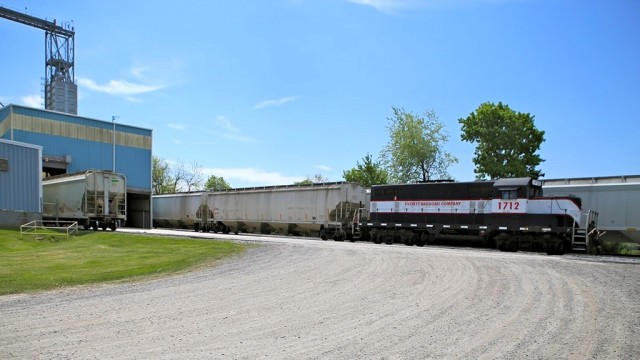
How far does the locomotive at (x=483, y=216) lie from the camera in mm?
21359

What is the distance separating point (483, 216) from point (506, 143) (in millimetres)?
23809

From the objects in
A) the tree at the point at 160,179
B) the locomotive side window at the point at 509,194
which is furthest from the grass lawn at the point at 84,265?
the tree at the point at 160,179

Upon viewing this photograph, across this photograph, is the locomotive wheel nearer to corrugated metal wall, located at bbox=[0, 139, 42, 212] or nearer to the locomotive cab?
the locomotive cab

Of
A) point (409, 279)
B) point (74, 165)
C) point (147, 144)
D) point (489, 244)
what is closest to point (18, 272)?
point (409, 279)

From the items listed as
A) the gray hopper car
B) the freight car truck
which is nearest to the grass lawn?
the freight car truck

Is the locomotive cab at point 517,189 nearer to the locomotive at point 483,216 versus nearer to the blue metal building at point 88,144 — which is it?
the locomotive at point 483,216

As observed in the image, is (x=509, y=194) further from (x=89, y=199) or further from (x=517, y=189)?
(x=89, y=199)

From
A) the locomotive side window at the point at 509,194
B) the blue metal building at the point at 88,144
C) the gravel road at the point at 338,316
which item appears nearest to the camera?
the gravel road at the point at 338,316

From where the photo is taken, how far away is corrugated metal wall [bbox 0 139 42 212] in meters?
30.3

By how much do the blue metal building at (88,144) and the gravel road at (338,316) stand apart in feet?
117

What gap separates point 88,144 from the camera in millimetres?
43344

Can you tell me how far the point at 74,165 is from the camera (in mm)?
42250

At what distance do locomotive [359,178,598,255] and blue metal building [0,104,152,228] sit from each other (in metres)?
27.9

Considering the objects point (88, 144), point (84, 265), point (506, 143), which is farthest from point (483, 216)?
point (88, 144)
